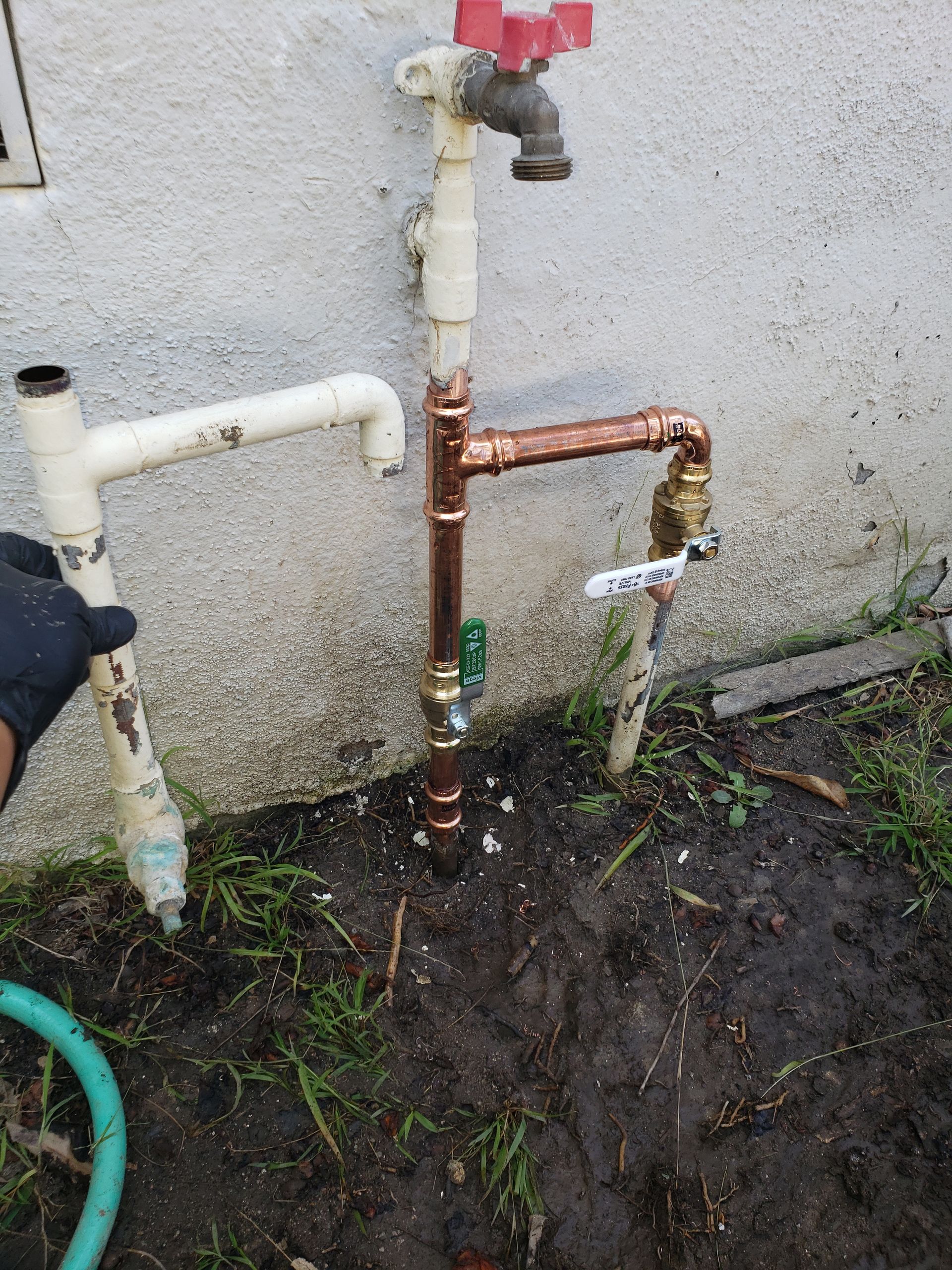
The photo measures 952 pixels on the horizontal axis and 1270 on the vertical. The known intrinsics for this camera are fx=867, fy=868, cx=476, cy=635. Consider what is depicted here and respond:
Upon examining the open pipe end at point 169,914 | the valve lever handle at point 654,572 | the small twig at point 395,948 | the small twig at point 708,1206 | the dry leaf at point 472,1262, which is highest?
the valve lever handle at point 654,572

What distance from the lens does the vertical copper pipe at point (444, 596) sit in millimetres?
1439

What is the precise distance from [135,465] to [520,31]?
766 millimetres

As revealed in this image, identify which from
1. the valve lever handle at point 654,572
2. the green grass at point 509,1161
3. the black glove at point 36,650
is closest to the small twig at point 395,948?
the green grass at point 509,1161

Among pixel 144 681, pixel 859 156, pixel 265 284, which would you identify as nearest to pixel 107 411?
pixel 265 284

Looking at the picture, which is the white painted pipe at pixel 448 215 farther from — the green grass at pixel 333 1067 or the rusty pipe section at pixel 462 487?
the green grass at pixel 333 1067

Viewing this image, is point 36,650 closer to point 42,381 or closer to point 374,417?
point 42,381

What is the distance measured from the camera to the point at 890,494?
7.97 feet

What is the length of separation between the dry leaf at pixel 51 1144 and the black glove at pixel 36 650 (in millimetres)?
798

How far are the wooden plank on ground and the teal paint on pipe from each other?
65.4 inches

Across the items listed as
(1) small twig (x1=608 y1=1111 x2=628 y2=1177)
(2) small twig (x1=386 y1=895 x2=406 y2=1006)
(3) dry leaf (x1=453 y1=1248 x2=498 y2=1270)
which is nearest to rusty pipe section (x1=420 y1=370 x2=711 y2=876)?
(2) small twig (x1=386 y1=895 x2=406 y2=1006)

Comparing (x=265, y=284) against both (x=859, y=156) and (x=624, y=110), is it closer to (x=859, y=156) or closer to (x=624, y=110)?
(x=624, y=110)

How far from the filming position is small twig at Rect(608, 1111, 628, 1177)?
1587mm

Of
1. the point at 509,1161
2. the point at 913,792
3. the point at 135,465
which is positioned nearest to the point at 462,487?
the point at 135,465

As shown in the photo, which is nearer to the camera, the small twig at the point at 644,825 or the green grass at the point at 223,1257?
the green grass at the point at 223,1257
